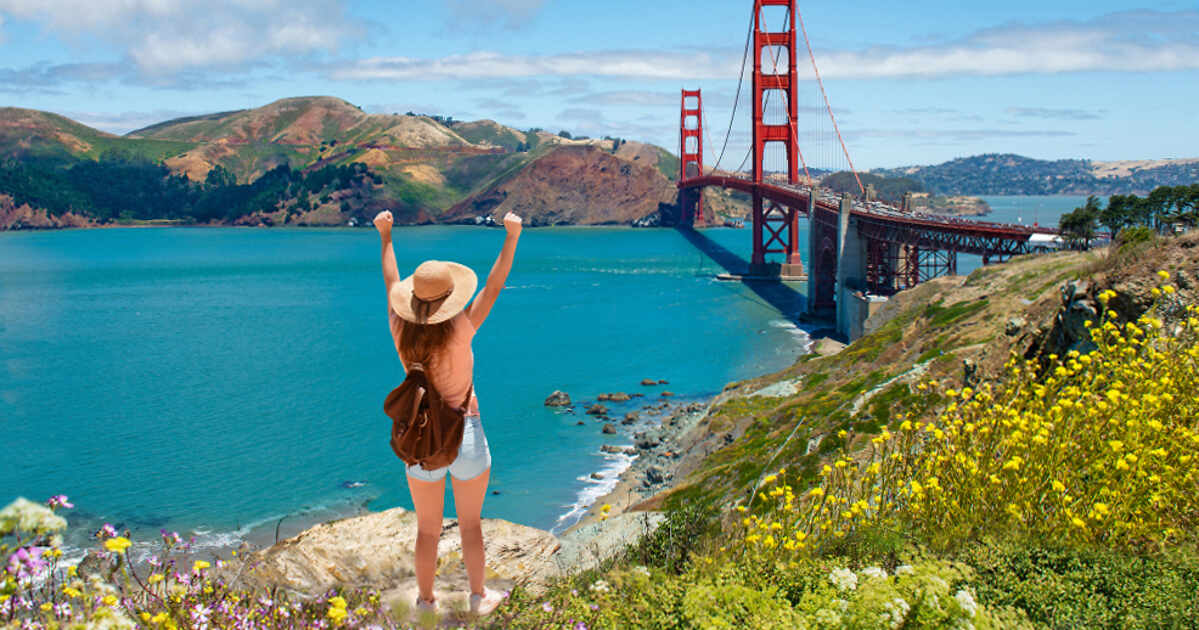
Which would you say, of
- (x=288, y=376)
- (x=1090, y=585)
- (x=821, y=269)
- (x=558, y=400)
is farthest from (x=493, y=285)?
(x=821, y=269)

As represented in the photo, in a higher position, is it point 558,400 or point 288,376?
point 558,400

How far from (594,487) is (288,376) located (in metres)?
22.5

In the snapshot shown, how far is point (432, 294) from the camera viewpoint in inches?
213

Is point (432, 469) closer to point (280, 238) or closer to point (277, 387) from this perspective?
point (277, 387)

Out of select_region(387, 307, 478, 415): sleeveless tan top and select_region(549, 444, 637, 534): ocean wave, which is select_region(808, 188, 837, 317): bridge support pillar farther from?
select_region(387, 307, 478, 415): sleeveless tan top

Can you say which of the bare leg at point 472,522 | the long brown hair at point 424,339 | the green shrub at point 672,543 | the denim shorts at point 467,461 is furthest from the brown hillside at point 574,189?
the long brown hair at point 424,339

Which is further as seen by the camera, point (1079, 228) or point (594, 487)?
point (1079, 228)

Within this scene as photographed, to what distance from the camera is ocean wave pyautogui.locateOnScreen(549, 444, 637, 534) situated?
24984 millimetres

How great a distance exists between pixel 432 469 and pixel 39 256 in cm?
13189

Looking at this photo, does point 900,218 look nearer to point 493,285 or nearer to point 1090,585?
point 1090,585

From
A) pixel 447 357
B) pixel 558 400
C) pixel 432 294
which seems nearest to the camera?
pixel 432 294

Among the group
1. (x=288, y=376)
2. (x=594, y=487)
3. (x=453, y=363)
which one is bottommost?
(x=594, y=487)

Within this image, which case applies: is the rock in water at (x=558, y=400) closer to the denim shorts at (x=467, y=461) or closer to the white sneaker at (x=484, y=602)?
the white sneaker at (x=484, y=602)

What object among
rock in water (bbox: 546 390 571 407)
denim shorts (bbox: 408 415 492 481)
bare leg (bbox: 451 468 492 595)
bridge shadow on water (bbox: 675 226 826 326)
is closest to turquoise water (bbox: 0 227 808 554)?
rock in water (bbox: 546 390 571 407)
